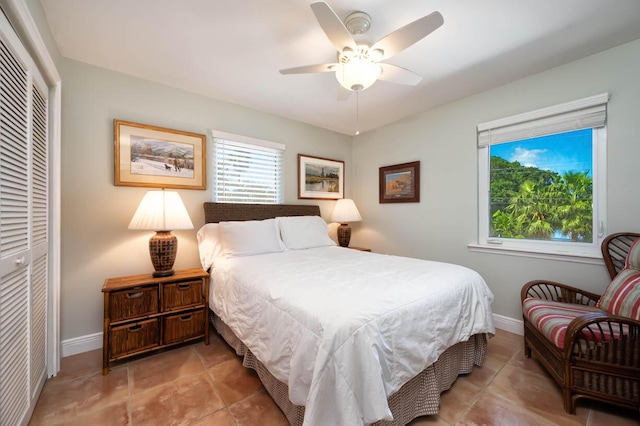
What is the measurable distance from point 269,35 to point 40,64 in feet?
4.90

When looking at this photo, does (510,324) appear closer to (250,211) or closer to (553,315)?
(553,315)

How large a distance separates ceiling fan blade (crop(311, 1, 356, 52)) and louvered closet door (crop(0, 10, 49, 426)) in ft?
4.66

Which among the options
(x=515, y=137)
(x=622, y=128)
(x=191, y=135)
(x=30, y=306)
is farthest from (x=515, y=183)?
(x=30, y=306)

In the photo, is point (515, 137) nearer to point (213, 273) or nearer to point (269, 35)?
point (269, 35)

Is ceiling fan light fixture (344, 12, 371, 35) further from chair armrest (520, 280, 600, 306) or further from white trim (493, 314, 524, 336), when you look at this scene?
white trim (493, 314, 524, 336)

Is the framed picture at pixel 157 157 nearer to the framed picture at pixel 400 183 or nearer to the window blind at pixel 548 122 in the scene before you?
the framed picture at pixel 400 183

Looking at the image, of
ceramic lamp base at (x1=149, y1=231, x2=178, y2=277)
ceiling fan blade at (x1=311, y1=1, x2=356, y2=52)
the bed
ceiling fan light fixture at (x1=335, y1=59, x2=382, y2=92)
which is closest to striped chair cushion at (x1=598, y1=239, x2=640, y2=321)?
the bed

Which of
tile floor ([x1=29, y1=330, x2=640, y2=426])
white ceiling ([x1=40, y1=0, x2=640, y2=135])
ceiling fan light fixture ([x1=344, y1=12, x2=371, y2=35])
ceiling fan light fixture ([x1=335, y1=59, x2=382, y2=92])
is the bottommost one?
tile floor ([x1=29, y1=330, x2=640, y2=426])

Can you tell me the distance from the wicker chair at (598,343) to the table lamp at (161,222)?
2.86 m

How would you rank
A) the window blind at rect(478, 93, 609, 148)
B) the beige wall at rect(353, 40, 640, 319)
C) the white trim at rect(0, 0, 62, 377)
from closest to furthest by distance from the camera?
the white trim at rect(0, 0, 62, 377) < the beige wall at rect(353, 40, 640, 319) < the window blind at rect(478, 93, 609, 148)

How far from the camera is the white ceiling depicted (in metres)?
1.63

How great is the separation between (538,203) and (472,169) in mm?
687

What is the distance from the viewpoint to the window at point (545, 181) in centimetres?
218

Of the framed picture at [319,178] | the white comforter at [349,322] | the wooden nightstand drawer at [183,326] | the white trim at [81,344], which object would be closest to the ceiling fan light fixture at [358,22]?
the white comforter at [349,322]
